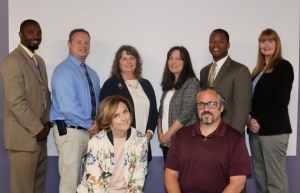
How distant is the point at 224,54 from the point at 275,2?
1.17 meters

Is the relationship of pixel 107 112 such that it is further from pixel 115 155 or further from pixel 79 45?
pixel 79 45

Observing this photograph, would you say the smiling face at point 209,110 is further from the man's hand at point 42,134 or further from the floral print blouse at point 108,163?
the man's hand at point 42,134

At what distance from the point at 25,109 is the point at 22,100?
0.08 metres

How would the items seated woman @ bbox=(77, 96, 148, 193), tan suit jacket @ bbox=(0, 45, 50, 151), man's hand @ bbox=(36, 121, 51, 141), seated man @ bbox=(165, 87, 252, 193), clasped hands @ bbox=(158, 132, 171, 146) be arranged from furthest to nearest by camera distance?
clasped hands @ bbox=(158, 132, 171, 146) < man's hand @ bbox=(36, 121, 51, 141) < tan suit jacket @ bbox=(0, 45, 50, 151) < seated woman @ bbox=(77, 96, 148, 193) < seated man @ bbox=(165, 87, 252, 193)

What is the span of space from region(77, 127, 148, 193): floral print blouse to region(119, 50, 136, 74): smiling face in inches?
35.5

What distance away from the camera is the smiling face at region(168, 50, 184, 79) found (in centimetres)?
358

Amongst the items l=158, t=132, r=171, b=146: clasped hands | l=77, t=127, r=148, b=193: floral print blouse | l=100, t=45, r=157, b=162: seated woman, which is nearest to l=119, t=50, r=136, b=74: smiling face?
l=100, t=45, r=157, b=162: seated woman

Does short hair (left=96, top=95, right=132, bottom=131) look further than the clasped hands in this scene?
No

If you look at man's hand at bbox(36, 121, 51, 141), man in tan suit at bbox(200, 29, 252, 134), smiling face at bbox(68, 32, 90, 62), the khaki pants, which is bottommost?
the khaki pants

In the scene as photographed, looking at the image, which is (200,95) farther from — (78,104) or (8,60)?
(8,60)

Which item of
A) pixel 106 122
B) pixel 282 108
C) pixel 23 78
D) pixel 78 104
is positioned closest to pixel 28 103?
pixel 23 78

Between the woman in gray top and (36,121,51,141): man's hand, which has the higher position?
the woman in gray top

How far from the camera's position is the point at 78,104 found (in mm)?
3375

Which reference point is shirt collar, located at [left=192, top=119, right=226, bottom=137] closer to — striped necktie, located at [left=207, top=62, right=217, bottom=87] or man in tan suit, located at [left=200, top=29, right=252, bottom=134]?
man in tan suit, located at [left=200, top=29, right=252, bottom=134]
